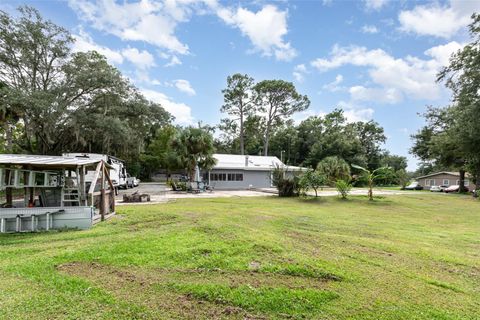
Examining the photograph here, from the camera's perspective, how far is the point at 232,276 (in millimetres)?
4227

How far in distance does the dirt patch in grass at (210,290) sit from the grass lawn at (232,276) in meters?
0.01

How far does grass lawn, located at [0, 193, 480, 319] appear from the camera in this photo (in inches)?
130

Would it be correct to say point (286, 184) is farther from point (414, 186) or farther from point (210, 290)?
point (414, 186)

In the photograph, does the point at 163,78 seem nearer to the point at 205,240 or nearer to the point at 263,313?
the point at 205,240

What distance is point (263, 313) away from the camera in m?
3.22

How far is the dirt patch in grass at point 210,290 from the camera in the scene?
10.8ft

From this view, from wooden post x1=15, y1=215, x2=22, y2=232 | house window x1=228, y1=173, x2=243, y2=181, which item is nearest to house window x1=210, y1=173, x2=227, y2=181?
house window x1=228, y1=173, x2=243, y2=181

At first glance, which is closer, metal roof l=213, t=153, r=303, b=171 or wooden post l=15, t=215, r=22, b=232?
wooden post l=15, t=215, r=22, b=232

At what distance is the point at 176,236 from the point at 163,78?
776 inches

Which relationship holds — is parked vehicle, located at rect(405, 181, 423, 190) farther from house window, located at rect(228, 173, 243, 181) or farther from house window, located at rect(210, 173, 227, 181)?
house window, located at rect(210, 173, 227, 181)

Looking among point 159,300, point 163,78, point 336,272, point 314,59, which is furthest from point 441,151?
point 159,300

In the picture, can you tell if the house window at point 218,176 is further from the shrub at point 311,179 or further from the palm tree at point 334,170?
the shrub at point 311,179

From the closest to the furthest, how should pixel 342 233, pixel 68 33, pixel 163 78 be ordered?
pixel 342 233, pixel 68 33, pixel 163 78

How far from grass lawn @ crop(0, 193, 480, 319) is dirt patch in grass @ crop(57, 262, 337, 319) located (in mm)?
14
